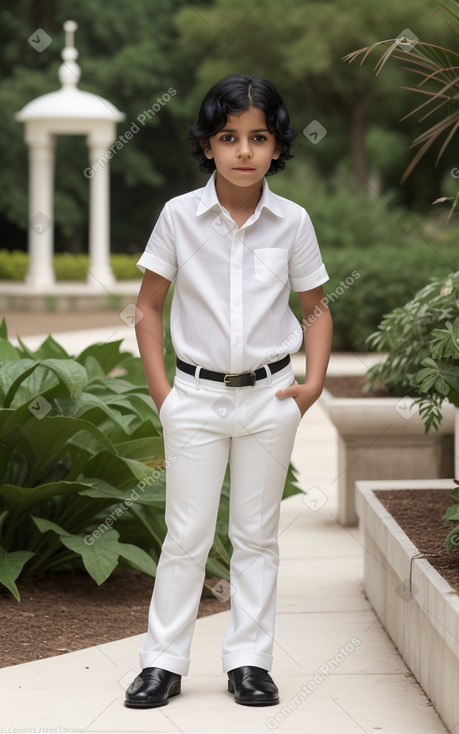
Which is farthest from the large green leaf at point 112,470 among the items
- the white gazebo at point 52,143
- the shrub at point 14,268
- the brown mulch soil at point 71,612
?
the shrub at point 14,268

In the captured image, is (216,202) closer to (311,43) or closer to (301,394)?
(301,394)

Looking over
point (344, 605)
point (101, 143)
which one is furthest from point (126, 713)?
point (101, 143)

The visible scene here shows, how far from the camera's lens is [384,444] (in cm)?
598

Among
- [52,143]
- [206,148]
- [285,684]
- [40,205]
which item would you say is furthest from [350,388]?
[52,143]

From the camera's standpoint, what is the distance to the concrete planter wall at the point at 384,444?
587 centimetres

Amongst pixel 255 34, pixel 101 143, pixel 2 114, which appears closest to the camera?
pixel 101 143

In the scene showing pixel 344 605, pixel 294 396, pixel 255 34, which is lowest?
pixel 344 605

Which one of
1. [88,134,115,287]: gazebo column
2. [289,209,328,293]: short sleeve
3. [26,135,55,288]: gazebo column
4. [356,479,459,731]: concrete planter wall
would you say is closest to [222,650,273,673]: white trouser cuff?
[356,479,459,731]: concrete planter wall

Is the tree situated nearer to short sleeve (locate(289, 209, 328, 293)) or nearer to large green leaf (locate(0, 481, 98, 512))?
large green leaf (locate(0, 481, 98, 512))

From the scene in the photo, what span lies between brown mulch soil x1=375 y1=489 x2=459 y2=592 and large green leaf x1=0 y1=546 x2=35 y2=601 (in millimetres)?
1293

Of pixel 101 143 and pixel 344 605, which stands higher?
pixel 101 143

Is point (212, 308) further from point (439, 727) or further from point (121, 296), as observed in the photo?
point (121, 296)

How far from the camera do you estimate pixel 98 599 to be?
4.37 meters

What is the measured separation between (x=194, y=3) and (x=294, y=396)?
33690 mm
